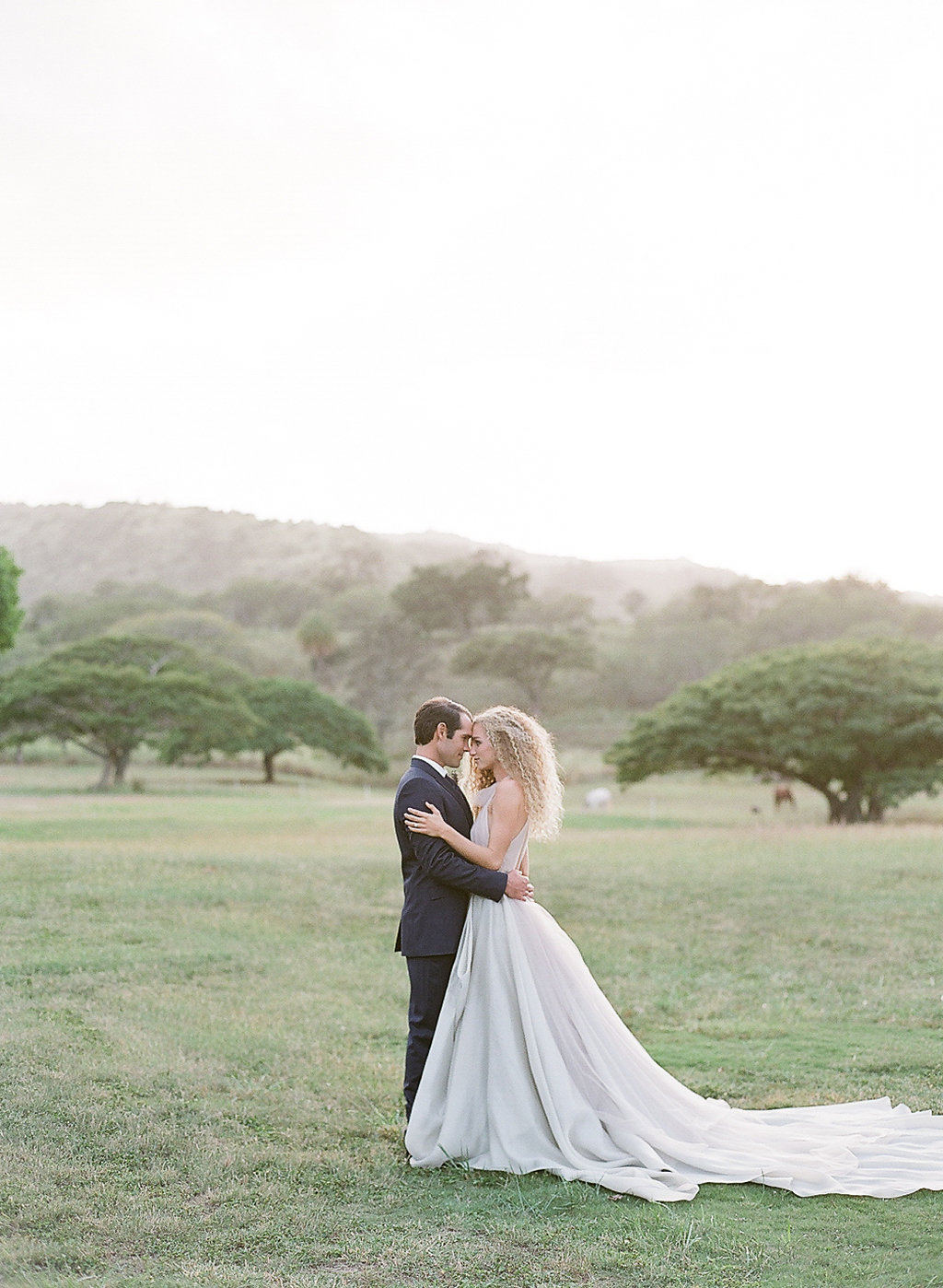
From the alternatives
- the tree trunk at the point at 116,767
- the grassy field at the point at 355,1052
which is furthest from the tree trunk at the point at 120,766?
the grassy field at the point at 355,1052

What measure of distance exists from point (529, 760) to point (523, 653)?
198ft

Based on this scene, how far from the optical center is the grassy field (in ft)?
16.2

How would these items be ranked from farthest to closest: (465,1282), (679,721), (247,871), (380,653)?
(380,653), (679,721), (247,871), (465,1282)

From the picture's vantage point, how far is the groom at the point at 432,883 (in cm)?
623

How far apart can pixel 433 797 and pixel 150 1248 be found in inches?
94.5

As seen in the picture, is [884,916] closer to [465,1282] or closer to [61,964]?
[61,964]

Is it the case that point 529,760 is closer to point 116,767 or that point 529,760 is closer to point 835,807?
point 835,807

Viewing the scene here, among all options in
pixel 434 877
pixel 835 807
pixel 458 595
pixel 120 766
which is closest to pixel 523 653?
pixel 458 595

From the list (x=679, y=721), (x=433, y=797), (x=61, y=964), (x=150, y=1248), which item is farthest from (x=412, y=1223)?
(x=679, y=721)

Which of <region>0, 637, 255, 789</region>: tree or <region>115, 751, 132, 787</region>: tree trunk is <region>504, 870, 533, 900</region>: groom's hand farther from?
<region>115, 751, 132, 787</region>: tree trunk

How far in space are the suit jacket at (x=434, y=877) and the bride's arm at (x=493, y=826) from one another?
1.9 inches

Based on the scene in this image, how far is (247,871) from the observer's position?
17312 millimetres

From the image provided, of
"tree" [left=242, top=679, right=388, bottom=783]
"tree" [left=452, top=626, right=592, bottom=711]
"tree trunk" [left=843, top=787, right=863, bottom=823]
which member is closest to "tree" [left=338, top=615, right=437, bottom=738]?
"tree" [left=452, top=626, right=592, bottom=711]

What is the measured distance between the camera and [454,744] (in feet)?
20.9
